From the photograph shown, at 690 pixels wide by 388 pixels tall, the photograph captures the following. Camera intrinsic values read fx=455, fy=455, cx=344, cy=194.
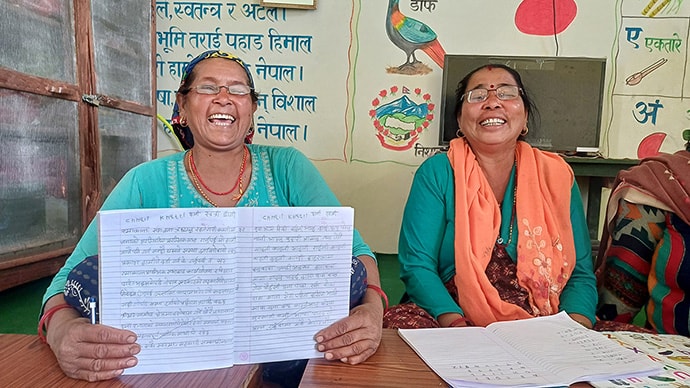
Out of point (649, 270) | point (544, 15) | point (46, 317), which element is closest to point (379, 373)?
point (46, 317)

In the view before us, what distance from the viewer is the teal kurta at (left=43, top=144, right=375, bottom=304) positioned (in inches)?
46.1

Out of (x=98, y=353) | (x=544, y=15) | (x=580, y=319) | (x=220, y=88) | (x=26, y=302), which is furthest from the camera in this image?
(x=544, y=15)

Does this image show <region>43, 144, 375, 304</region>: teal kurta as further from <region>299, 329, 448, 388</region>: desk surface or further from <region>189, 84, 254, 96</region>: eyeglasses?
<region>299, 329, 448, 388</region>: desk surface

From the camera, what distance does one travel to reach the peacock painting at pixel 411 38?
3486 mm

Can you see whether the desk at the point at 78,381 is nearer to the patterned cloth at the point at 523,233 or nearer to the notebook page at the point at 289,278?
the notebook page at the point at 289,278

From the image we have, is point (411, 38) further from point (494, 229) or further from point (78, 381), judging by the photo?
point (78, 381)

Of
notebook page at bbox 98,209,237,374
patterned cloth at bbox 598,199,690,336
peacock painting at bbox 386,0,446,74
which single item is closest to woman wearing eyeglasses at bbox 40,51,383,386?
notebook page at bbox 98,209,237,374

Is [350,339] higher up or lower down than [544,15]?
lower down

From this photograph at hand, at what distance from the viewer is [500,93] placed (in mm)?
1517

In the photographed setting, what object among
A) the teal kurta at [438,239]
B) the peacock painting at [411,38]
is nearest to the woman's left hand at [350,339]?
the teal kurta at [438,239]

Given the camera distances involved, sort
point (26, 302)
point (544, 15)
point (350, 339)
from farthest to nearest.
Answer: point (544, 15) < point (26, 302) < point (350, 339)

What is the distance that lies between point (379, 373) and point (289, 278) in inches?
8.5

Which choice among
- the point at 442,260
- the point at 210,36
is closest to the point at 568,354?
the point at 442,260

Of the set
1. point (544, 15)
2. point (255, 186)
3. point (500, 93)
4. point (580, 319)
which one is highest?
point (544, 15)
